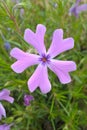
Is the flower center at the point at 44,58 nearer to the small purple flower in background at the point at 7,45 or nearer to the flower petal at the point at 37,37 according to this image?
the flower petal at the point at 37,37

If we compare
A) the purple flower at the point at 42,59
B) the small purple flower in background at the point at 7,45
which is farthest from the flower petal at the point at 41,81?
the small purple flower in background at the point at 7,45

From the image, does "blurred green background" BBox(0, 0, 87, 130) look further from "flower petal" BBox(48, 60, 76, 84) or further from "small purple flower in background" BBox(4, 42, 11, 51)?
"flower petal" BBox(48, 60, 76, 84)

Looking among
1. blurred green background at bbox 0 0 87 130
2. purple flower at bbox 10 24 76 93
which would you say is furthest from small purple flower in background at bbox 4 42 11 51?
purple flower at bbox 10 24 76 93

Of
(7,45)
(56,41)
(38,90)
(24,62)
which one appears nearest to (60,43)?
(56,41)

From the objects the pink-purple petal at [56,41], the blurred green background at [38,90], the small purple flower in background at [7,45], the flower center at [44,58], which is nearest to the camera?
the pink-purple petal at [56,41]

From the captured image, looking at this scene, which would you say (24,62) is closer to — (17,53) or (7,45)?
(17,53)

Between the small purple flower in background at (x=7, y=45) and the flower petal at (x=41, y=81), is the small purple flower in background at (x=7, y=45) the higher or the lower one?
the higher one

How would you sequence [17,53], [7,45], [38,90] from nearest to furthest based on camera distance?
→ [17,53] < [38,90] < [7,45]
